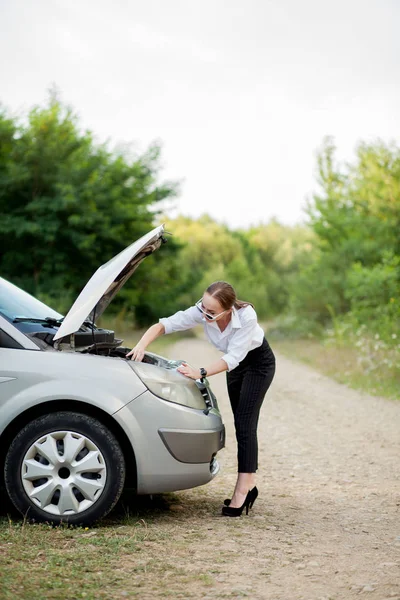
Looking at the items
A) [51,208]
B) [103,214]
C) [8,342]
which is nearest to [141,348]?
[8,342]

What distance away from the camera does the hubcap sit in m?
4.70

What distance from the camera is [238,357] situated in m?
5.27

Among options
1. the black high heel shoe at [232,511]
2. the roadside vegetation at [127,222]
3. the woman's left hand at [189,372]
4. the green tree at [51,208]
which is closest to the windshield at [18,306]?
the woman's left hand at [189,372]

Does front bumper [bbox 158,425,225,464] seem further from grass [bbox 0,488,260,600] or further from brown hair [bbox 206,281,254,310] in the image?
brown hair [bbox 206,281,254,310]

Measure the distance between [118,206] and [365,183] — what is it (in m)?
9.93

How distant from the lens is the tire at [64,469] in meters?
4.70

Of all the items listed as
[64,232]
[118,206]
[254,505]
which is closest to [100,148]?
[118,206]

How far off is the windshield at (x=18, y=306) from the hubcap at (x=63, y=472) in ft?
3.19

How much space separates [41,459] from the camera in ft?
15.6

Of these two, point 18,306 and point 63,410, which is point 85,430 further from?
point 18,306

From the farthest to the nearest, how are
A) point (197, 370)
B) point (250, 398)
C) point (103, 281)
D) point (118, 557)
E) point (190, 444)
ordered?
point (250, 398), point (197, 370), point (103, 281), point (190, 444), point (118, 557)

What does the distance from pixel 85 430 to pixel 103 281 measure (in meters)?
1.01

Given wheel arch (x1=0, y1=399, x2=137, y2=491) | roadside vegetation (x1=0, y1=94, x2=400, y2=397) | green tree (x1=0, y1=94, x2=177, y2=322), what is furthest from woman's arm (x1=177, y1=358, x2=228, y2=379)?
green tree (x1=0, y1=94, x2=177, y2=322)

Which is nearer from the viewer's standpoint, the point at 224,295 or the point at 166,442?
the point at 166,442
